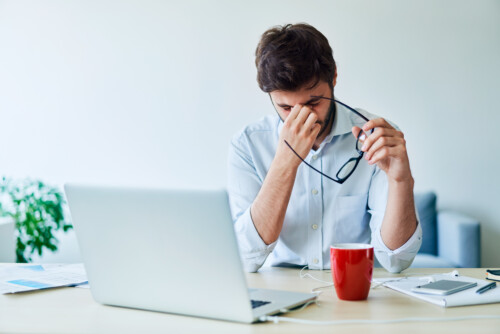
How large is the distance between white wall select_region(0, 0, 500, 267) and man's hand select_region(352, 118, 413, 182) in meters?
1.89

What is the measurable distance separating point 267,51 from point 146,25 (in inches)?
79.5

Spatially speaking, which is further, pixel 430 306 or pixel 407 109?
pixel 407 109

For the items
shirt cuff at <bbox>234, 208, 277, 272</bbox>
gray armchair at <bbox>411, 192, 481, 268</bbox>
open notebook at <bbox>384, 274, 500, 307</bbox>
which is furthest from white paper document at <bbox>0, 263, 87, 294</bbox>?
gray armchair at <bbox>411, 192, 481, 268</bbox>

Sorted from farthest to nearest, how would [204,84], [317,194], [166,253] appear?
[204,84] → [317,194] → [166,253]

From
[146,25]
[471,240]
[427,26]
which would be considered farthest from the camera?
[146,25]

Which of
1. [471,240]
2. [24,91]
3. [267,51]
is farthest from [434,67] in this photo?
[24,91]

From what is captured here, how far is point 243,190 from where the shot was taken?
4.89ft

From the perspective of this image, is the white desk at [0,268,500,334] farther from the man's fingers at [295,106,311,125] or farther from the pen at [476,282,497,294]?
the man's fingers at [295,106,311,125]

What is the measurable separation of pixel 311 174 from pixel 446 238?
1565mm

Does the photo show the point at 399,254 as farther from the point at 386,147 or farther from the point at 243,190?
the point at 243,190

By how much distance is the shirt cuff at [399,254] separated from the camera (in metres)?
1.23

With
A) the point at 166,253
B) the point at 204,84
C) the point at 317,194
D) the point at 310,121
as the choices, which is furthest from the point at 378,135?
the point at 204,84

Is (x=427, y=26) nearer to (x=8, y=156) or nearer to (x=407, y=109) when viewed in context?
(x=407, y=109)

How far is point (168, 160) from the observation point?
3.24 m
